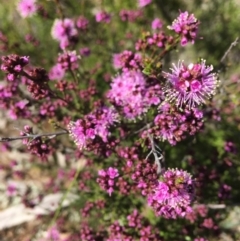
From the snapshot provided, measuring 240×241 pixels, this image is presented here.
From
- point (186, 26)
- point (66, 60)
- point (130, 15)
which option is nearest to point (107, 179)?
point (66, 60)

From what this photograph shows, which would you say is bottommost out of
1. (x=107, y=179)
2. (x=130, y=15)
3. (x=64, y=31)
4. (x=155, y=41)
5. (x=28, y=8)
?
(x=107, y=179)

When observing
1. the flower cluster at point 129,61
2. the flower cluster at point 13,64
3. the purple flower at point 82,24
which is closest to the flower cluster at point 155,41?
the flower cluster at point 129,61

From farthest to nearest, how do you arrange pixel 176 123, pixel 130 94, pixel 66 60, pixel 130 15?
pixel 130 15 → pixel 66 60 → pixel 130 94 → pixel 176 123

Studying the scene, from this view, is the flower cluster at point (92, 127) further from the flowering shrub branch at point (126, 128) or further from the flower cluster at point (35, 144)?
the flower cluster at point (35, 144)

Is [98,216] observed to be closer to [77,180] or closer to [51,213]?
[77,180]

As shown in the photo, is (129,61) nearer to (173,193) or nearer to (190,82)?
(190,82)

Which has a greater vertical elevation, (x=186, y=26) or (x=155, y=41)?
(x=155, y=41)
